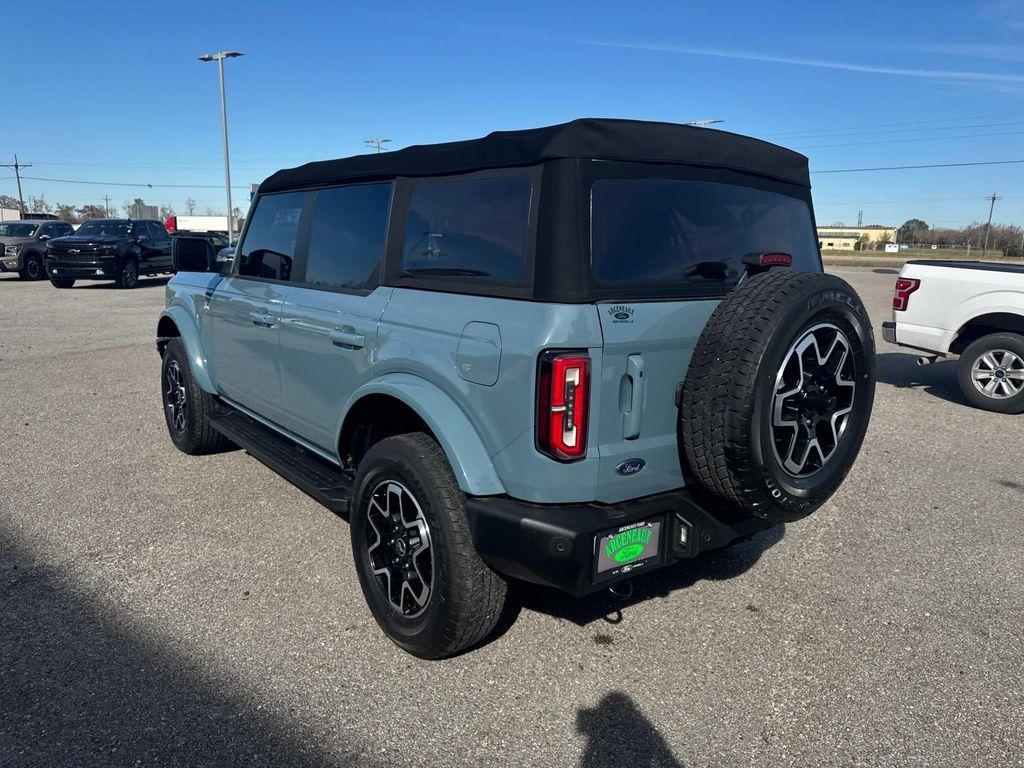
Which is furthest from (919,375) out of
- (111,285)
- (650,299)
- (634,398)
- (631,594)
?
(111,285)

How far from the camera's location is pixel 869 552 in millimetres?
4023

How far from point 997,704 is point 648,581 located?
1.48m

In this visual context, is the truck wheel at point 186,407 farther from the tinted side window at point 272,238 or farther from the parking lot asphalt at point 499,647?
the tinted side window at point 272,238

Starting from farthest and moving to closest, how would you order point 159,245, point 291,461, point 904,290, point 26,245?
point 26,245 < point 159,245 < point 904,290 < point 291,461

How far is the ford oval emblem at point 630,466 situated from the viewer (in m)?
2.54

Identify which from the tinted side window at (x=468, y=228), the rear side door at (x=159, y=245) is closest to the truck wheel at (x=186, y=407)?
the tinted side window at (x=468, y=228)

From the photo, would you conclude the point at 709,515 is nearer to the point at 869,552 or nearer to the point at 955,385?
the point at 869,552

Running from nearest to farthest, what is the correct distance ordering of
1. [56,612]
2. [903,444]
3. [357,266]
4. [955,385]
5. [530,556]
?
[530,556], [56,612], [357,266], [903,444], [955,385]

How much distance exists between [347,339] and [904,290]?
272 inches

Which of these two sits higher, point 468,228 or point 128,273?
point 468,228

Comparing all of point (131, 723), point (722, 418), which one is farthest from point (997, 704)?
point (131, 723)

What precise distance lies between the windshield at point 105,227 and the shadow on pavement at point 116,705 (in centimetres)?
1836

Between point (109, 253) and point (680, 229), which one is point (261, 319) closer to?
point (680, 229)

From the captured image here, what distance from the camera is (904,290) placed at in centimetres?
789
